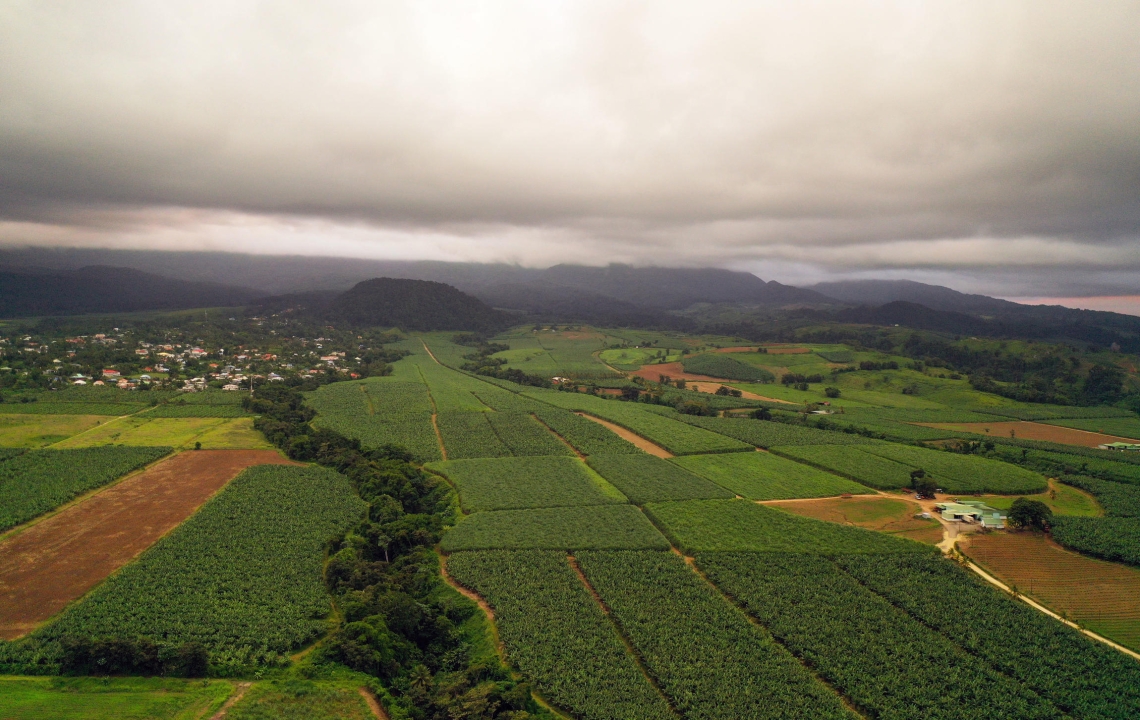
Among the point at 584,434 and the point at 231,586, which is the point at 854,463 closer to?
the point at 584,434

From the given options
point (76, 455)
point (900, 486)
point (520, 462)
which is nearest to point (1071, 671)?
point (900, 486)

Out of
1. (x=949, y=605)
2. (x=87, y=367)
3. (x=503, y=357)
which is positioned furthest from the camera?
(x=503, y=357)

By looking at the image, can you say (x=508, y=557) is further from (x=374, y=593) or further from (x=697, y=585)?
(x=697, y=585)

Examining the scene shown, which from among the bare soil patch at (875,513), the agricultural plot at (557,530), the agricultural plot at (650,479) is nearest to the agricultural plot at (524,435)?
the agricultural plot at (650,479)

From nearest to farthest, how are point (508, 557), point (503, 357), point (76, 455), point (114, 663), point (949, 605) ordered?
point (114, 663) → point (949, 605) → point (508, 557) → point (76, 455) → point (503, 357)

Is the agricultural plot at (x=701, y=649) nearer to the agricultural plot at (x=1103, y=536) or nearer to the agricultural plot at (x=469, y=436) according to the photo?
the agricultural plot at (x=469, y=436)

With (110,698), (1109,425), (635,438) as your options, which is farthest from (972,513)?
(1109,425)
